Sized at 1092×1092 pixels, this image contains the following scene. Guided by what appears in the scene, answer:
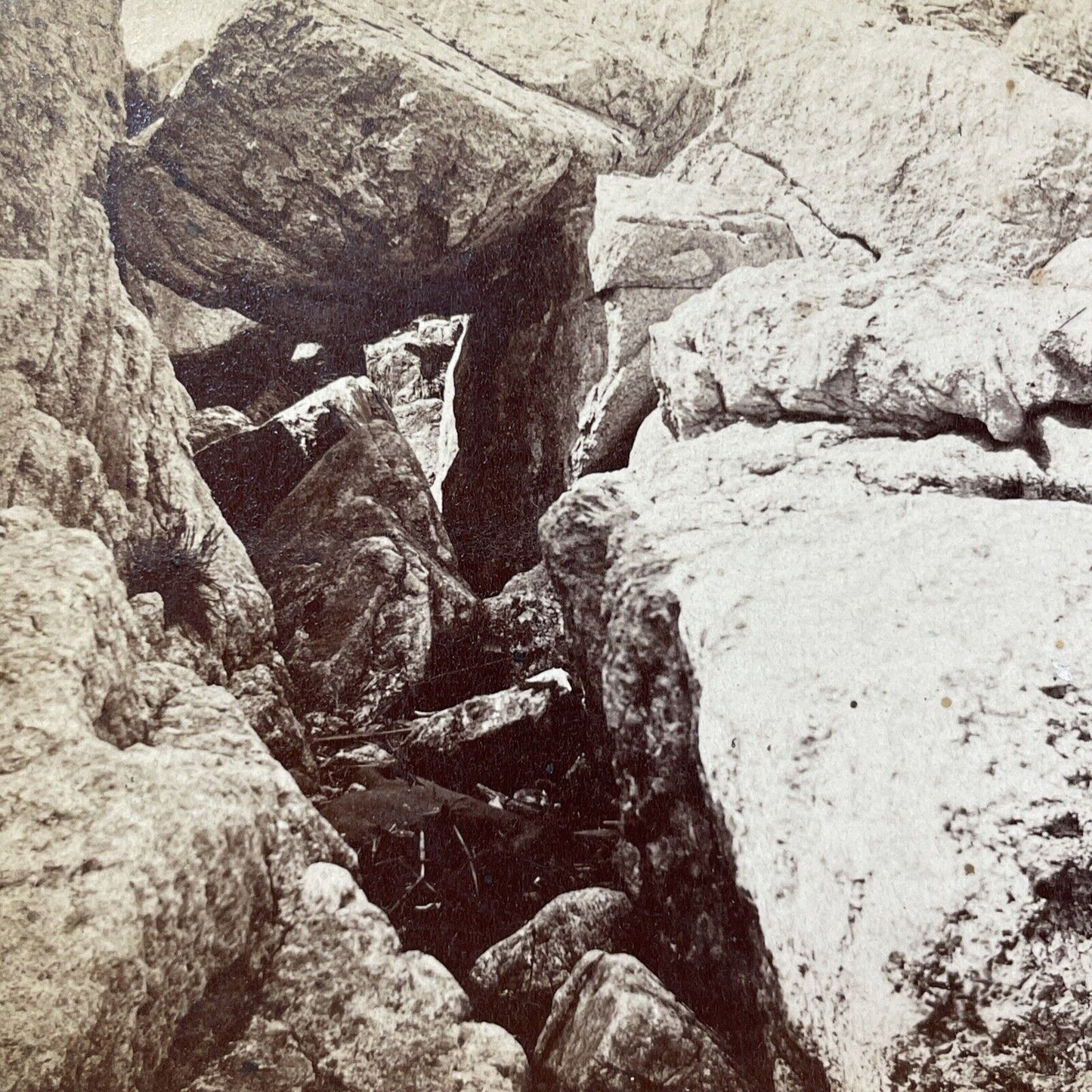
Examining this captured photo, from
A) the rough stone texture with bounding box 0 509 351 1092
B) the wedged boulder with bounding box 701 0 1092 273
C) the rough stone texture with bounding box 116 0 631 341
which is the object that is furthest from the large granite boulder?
the wedged boulder with bounding box 701 0 1092 273

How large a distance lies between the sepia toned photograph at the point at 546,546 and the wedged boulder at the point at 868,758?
1 cm

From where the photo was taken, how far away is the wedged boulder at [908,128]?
7.42ft

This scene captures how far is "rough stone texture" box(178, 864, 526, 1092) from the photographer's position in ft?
4.79

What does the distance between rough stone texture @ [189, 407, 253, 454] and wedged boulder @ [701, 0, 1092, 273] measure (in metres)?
2.11

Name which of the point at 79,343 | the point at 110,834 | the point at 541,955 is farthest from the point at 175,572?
the point at 541,955

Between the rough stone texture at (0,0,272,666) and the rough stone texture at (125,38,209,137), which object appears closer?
the rough stone texture at (0,0,272,666)

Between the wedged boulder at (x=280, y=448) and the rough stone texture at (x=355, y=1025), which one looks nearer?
the rough stone texture at (x=355, y=1025)

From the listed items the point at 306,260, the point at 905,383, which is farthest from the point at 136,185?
the point at 905,383

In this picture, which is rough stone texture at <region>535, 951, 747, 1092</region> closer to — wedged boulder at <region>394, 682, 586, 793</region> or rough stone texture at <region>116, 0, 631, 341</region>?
wedged boulder at <region>394, 682, 586, 793</region>

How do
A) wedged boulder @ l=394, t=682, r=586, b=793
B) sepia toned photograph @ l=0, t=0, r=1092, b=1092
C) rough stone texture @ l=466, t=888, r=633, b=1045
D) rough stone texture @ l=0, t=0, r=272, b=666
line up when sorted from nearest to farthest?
sepia toned photograph @ l=0, t=0, r=1092, b=1092 < rough stone texture @ l=466, t=888, r=633, b=1045 < rough stone texture @ l=0, t=0, r=272, b=666 < wedged boulder @ l=394, t=682, r=586, b=793

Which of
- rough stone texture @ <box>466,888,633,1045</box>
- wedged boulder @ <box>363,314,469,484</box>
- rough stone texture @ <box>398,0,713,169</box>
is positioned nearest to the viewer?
rough stone texture @ <box>466,888,633,1045</box>

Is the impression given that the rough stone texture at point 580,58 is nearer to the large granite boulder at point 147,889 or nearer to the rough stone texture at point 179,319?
the rough stone texture at point 179,319

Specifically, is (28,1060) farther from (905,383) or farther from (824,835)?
(905,383)

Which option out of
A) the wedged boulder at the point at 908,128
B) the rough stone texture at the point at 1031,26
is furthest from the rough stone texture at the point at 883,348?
the rough stone texture at the point at 1031,26
